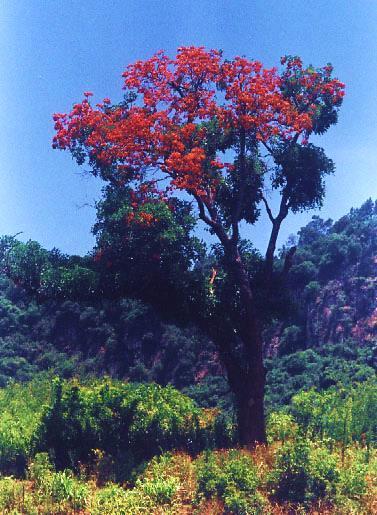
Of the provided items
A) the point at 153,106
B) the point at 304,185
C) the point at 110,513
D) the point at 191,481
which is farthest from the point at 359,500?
the point at 153,106

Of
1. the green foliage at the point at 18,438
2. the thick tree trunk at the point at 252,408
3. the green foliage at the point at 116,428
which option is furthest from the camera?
the thick tree trunk at the point at 252,408

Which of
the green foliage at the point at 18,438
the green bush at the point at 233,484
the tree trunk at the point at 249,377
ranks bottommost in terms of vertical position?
the green bush at the point at 233,484

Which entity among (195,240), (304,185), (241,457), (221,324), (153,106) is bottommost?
(241,457)

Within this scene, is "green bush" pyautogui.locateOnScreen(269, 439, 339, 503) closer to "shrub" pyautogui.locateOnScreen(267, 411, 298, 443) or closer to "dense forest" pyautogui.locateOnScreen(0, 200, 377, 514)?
"dense forest" pyautogui.locateOnScreen(0, 200, 377, 514)

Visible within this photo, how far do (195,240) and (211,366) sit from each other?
141 ft

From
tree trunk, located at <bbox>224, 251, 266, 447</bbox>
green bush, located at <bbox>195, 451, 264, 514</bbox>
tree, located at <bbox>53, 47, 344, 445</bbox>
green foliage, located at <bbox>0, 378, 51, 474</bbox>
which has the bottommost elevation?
green bush, located at <bbox>195, 451, 264, 514</bbox>

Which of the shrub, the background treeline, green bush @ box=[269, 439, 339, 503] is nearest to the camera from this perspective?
green bush @ box=[269, 439, 339, 503]

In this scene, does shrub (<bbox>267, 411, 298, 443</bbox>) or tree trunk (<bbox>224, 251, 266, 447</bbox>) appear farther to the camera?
shrub (<bbox>267, 411, 298, 443</bbox>)

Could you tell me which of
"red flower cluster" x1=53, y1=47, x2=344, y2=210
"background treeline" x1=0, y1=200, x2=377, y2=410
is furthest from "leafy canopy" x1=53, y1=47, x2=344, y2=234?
"background treeline" x1=0, y1=200, x2=377, y2=410

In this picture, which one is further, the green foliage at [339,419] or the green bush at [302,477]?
the green foliage at [339,419]

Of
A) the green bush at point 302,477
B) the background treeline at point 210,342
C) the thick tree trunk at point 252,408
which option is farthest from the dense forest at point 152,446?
the background treeline at point 210,342

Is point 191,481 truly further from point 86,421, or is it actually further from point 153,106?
point 153,106

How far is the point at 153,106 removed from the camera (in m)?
12.2

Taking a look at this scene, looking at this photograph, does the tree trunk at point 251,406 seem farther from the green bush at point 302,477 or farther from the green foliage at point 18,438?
the green foliage at point 18,438
